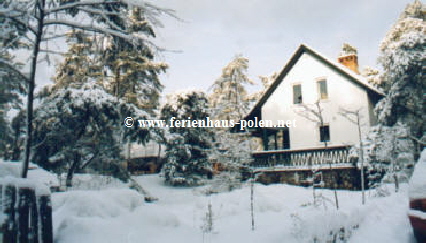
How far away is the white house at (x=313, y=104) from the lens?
62.4 feet

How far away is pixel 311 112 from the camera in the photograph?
66.3 ft

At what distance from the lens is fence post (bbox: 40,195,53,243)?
15.8ft

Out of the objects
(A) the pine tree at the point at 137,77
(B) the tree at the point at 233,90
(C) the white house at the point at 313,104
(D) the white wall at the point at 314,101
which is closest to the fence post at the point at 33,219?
(C) the white house at the point at 313,104

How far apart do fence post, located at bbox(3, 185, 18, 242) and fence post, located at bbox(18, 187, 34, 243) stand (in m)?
0.07

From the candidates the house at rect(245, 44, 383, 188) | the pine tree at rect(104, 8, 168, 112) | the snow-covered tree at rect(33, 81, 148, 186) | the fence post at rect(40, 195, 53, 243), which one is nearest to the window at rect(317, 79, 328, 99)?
the house at rect(245, 44, 383, 188)

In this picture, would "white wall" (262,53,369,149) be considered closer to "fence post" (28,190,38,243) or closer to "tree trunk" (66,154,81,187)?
"tree trunk" (66,154,81,187)

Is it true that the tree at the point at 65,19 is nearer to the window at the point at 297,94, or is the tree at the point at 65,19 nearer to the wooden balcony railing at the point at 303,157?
the wooden balcony railing at the point at 303,157

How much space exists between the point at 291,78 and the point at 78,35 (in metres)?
17.8

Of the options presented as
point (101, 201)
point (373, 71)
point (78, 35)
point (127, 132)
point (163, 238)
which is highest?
point (373, 71)

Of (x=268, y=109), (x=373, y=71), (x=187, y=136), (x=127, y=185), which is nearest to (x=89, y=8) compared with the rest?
(x=127, y=185)

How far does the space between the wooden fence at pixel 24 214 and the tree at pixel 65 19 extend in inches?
34.8

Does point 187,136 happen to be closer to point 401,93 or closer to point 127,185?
point 127,185

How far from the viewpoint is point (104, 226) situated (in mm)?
5797

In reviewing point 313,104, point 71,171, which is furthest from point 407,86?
point 71,171
